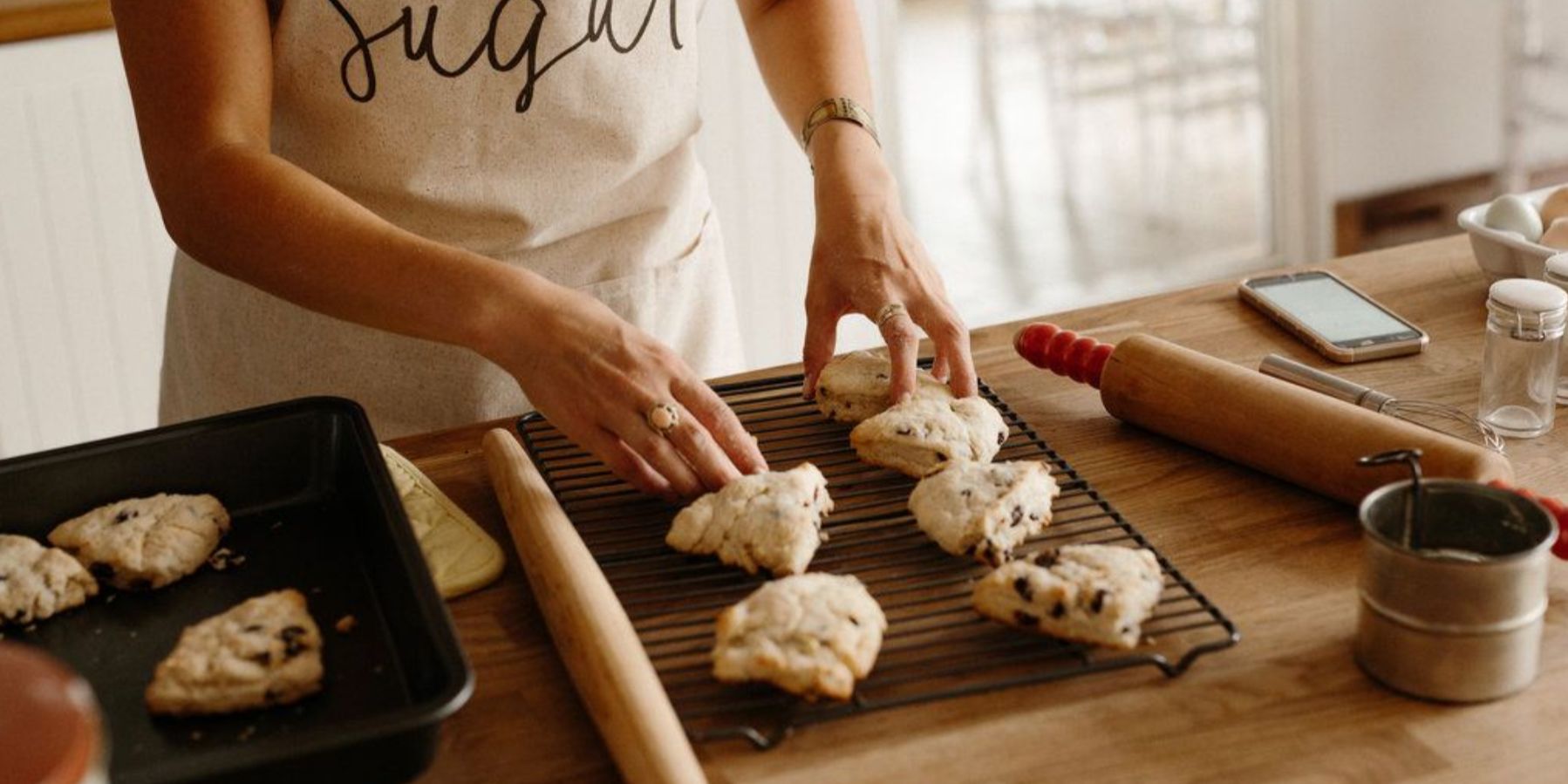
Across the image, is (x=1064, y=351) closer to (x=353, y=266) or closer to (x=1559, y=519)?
(x=1559, y=519)

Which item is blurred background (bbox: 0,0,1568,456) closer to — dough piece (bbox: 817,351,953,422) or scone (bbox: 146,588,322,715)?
dough piece (bbox: 817,351,953,422)

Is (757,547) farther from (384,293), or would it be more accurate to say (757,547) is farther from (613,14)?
(613,14)

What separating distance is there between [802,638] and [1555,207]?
44.4 inches

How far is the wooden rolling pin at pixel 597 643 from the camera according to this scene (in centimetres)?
95

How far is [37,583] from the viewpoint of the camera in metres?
1.17

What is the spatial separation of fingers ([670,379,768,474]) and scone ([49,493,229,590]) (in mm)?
397

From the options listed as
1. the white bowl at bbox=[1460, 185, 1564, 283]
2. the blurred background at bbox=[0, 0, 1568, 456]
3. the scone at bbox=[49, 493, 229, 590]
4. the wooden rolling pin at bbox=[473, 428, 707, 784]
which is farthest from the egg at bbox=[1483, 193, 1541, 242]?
the blurred background at bbox=[0, 0, 1568, 456]

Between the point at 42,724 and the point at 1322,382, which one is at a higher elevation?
the point at 42,724

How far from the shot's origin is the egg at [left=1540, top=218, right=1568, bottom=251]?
1607 millimetres

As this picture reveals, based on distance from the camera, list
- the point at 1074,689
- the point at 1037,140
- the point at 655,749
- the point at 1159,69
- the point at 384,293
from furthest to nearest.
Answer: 1. the point at 1037,140
2. the point at 1159,69
3. the point at 384,293
4. the point at 1074,689
5. the point at 655,749

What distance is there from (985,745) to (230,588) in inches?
24.0

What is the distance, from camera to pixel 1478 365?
1562 millimetres

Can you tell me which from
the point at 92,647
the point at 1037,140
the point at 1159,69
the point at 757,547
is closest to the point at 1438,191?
the point at 1159,69

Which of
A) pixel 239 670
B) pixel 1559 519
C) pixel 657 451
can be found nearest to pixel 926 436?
pixel 657 451
